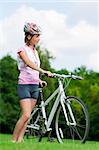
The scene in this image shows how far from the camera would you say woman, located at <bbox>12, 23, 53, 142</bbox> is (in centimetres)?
870

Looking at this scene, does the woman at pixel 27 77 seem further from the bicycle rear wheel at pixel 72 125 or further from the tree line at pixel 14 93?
the tree line at pixel 14 93

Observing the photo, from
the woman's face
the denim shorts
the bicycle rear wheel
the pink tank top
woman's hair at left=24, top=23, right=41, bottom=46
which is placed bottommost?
the bicycle rear wheel

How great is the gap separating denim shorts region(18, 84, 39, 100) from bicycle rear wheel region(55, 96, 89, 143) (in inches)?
23.3

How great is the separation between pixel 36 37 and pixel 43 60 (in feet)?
147

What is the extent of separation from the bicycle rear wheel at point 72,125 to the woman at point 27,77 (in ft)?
2.13

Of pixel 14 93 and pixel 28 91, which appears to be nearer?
pixel 28 91

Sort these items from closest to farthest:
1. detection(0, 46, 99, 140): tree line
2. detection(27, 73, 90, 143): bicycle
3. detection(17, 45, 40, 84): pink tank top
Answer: detection(17, 45, 40, 84): pink tank top → detection(27, 73, 90, 143): bicycle → detection(0, 46, 99, 140): tree line

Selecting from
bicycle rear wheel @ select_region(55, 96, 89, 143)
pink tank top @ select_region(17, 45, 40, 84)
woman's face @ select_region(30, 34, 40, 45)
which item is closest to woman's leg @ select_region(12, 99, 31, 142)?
pink tank top @ select_region(17, 45, 40, 84)

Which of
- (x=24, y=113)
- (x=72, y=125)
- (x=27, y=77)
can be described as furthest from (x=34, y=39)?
(x=72, y=125)

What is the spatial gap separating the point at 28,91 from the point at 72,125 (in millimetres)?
1029

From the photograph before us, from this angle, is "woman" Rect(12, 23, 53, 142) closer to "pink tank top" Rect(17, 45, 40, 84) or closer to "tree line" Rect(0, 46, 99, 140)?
"pink tank top" Rect(17, 45, 40, 84)

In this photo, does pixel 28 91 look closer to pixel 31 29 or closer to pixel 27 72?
pixel 27 72

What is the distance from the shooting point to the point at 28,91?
344 inches

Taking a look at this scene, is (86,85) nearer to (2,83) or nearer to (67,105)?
(2,83)
